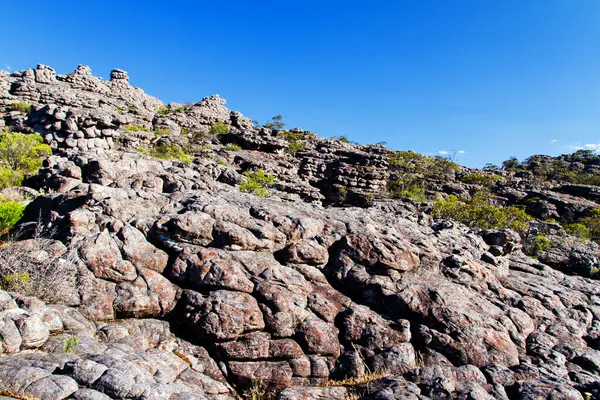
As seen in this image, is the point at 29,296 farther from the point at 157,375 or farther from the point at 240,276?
the point at 240,276

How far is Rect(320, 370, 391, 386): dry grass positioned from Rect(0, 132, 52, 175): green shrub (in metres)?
24.5

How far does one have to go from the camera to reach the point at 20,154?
24547mm

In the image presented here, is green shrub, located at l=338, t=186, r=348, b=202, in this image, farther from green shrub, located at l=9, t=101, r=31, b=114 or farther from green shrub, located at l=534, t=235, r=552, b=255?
green shrub, located at l=9, t=101, r=31, b=114

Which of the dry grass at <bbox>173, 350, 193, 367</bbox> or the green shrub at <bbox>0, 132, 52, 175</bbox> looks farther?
the green shrub at <bbox>0, 132, 52, 175</bbox>

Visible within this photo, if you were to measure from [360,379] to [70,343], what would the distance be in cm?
790

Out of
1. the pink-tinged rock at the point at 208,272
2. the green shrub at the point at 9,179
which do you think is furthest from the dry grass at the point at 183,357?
the green shrub at the point at 9,179

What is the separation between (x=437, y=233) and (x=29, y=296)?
17.5 m

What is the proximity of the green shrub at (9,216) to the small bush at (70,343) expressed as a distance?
7.58 metres

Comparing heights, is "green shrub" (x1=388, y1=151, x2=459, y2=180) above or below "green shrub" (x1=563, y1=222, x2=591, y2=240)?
above

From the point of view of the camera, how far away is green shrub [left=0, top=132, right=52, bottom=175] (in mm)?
22906

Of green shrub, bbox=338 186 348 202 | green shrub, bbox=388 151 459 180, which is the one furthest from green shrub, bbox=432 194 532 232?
green shrub, bbox=388 151 459 180

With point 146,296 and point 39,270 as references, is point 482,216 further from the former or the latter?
point 39,270

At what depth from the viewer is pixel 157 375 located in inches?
284

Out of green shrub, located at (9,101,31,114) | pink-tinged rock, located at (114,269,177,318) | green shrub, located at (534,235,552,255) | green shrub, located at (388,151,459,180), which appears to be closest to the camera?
pink-tinged rock, located at (114,269,177,318)
